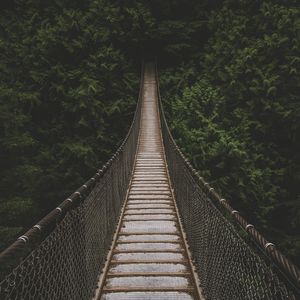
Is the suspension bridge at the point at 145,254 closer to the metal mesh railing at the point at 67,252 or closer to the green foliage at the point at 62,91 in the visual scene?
the metal mesh railing at the point at 67,252

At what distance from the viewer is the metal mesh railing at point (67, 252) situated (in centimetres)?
153

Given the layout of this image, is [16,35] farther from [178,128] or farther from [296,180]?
[296,180]

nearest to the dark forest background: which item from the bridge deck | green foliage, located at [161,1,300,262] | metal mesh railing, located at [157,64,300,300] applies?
green foliage, located at [161,1,300,262]

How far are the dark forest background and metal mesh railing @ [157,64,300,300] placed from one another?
720 centimetres

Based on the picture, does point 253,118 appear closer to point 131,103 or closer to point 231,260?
point 131,103

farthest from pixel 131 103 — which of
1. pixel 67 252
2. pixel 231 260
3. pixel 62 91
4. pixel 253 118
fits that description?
pixel 231 260

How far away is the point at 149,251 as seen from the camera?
3707mm

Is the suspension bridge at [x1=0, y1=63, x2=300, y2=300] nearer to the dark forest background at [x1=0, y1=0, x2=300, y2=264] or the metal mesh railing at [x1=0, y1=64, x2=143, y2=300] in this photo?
the metal mesh railing at [x1=0, y1=64, x2=143, y2=300]

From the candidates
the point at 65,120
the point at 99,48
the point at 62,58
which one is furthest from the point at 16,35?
the point at 65,120

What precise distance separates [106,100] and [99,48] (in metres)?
2.40

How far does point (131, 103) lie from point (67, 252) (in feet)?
41.2

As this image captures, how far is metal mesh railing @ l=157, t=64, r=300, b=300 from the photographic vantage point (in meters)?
1.39

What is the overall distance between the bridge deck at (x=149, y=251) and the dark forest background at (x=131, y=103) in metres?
4.66

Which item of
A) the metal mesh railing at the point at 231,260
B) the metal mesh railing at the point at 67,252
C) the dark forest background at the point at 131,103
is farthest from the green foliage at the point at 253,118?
the metal mesh railing at the point at 231,260
